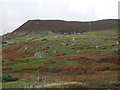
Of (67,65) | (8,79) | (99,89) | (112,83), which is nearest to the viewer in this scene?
(99,89)

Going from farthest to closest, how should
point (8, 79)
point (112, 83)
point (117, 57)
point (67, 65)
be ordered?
point (117, 57)
point (67, 65)
point (8, 79)
point (112, 83)

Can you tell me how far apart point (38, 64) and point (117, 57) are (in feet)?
78.6

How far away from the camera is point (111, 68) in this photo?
174 ft

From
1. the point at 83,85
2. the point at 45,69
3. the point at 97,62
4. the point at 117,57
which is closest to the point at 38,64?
the point at 45,69

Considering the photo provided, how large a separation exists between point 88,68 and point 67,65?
6148mm

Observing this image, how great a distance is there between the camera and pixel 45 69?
53.4 m

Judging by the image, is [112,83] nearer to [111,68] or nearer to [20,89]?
[20,89]

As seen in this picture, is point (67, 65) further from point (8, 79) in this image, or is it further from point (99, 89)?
point (99, 89)

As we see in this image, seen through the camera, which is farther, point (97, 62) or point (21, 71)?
point (97, 62)

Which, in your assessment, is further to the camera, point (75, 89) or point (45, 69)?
point (45, 69)

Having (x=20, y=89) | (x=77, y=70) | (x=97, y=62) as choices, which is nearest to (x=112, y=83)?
(x=20, y=89)

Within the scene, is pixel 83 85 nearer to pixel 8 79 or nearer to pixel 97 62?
pixel 8 79

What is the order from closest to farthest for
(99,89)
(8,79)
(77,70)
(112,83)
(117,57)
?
(99,89)
(112,83)
(8,79)
(77,70)
(117,57)

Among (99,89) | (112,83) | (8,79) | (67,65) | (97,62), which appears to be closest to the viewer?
(99,89)
